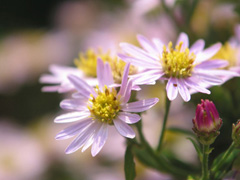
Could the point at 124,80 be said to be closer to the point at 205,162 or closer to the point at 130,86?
the point at 130,86

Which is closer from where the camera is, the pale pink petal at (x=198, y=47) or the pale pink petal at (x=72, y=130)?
the pale pink petal at (x=72, y=130)

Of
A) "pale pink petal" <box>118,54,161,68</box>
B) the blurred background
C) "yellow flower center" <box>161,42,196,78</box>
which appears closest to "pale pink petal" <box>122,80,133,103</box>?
"pale pink petal" <box>118,54,161,68</box>

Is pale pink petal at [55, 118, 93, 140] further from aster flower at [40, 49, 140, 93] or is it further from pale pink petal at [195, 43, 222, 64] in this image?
pale pink petal at [195, 43, 222, 64]

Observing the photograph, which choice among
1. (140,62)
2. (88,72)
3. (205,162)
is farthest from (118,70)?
(205,162)

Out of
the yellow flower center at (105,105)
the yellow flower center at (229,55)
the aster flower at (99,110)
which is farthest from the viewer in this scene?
the yellow flower center at (229,55)

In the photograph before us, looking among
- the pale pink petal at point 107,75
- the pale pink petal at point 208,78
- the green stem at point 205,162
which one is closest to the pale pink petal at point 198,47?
the pale pink petal at point 208,78

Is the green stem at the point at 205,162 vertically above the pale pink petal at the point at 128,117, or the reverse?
the pale pink petal at the point at 128,117

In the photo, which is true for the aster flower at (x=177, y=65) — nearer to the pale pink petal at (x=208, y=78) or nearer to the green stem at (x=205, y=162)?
the pale pink petal at (x=208, y=78)
